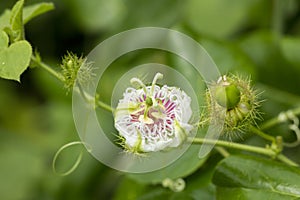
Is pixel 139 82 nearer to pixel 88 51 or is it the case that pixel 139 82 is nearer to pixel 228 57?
pixel 228 57

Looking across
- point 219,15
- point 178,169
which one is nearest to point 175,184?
point 178,169

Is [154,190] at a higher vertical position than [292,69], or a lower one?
lower

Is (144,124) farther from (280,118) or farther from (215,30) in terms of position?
(215,30)

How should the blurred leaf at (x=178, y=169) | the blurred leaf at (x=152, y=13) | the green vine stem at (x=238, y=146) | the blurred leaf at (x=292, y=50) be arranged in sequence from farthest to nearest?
the blurred leaf at (x=152, y=13) → the blurred leaf at (x=292, y=50) → the blurred leaf at (x=178, y=169) → the green vine stem at (x=238, y=146)

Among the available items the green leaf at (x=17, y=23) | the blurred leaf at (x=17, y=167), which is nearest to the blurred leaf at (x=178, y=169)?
the green leaf at (x=17, y=23)

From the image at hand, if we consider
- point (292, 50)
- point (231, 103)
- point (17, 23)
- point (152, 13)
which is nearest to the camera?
point (231, 103)

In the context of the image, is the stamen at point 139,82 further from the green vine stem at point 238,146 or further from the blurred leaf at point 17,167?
the blurred leaf at point 17,167

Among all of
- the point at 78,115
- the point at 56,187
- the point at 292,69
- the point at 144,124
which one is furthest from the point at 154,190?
the point at 56,187
